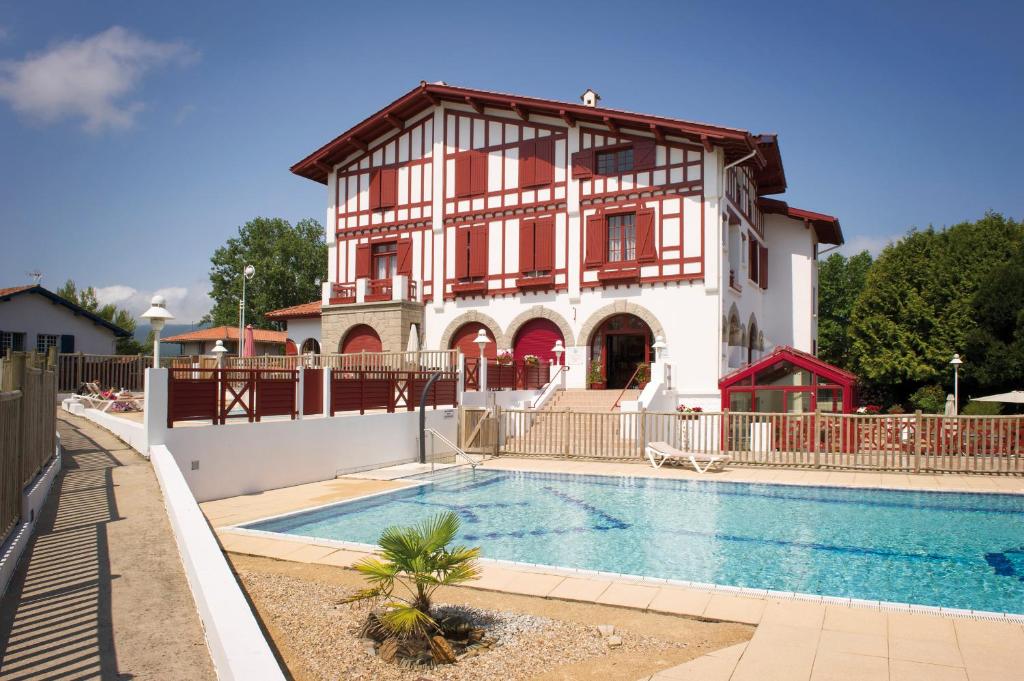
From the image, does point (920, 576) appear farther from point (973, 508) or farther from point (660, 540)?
point (973, 508)

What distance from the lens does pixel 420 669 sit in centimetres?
489

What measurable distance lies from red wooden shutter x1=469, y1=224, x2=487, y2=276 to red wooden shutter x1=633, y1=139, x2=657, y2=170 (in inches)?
222

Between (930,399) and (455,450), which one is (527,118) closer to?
(455,450)

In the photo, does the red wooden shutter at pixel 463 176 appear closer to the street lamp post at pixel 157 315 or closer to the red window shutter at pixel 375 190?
the red window shutter at pixel 375 190

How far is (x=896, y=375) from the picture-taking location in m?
28.7

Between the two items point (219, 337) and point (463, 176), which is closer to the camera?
point (463, 176)

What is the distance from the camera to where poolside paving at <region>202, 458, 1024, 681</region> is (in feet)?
15.3

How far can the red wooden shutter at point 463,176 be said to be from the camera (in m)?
24.8

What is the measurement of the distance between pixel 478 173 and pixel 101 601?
21.3 m

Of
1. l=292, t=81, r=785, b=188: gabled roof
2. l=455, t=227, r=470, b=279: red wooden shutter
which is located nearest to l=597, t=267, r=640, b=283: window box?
l=292, t=81, r=785, b=188: gabled roof

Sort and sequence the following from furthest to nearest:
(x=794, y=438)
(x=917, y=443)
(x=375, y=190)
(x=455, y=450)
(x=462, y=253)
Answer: (x=375, y=190) < (x=462, y=253) < (x=455, y=450) < (x=794, y=438) < (x=917, y=443)

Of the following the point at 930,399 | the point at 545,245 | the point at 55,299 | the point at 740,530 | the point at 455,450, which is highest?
the point at 545,245

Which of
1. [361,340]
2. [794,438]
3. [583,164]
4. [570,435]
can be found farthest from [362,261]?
[794,438]

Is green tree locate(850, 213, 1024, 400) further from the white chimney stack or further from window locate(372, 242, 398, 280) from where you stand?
window locate(372, 242, 398, 280)
